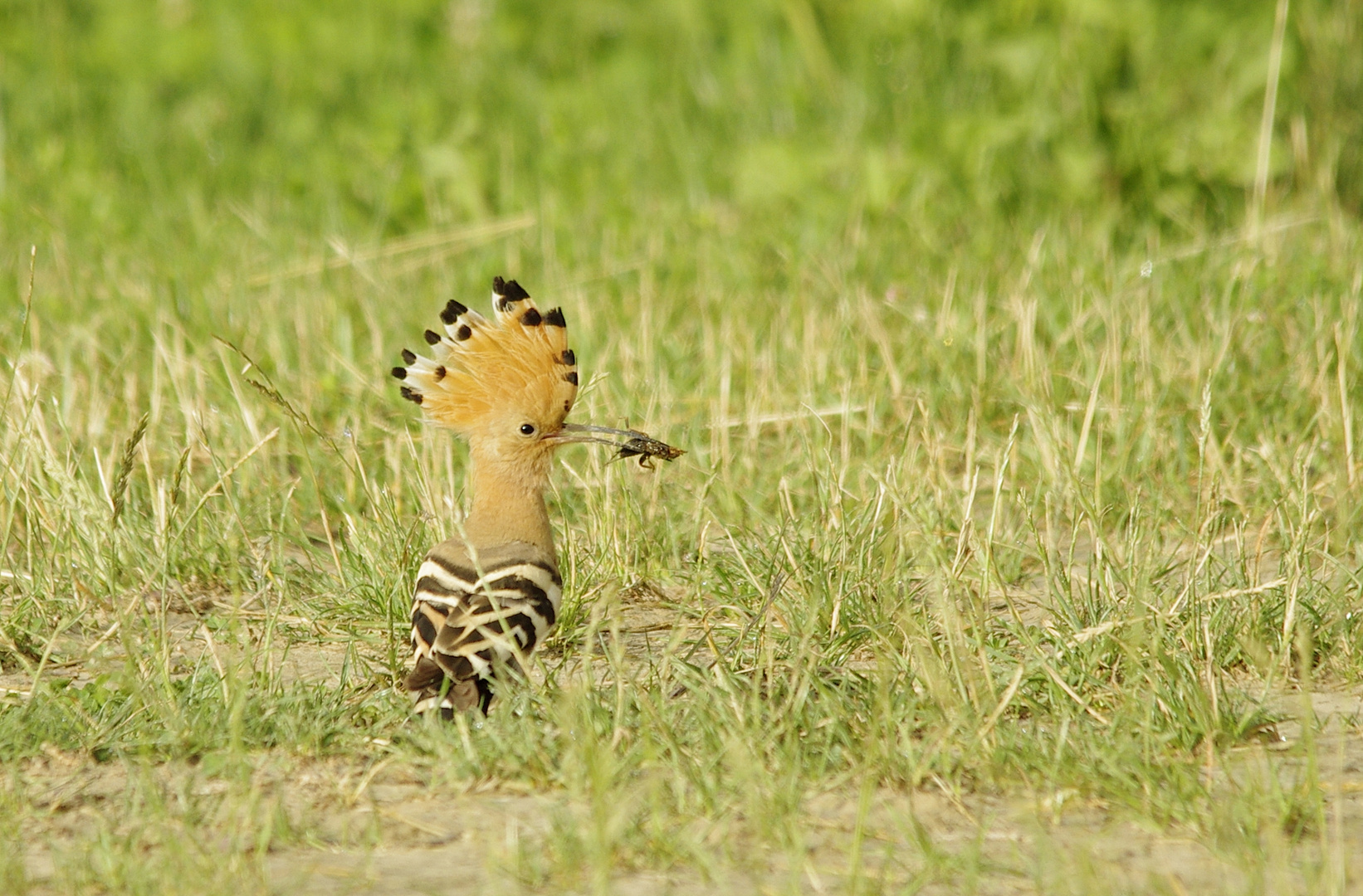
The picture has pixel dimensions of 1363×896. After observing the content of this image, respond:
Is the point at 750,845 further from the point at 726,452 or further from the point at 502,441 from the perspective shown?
the point at 726,452

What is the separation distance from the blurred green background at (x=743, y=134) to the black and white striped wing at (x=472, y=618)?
9.42 ft

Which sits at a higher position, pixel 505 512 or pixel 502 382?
pixel 502 382

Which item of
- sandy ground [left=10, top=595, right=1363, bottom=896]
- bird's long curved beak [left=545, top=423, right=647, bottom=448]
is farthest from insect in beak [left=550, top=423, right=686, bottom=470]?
sandy ground [left=10, top=595, right=1363, bottom=896]

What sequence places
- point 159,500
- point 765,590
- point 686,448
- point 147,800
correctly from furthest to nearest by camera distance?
point 686,448 < point 159,500 < point 765,590 < point 147,800

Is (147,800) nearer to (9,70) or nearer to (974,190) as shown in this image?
(974,190)

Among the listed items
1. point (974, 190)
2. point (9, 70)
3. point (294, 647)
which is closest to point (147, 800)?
point (294, 647)

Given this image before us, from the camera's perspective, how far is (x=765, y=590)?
3.71 m

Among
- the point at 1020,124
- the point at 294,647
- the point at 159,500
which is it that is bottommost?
the point at 294,647

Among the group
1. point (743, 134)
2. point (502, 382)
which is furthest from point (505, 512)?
point (743, 134)

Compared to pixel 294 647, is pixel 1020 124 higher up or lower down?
higher up

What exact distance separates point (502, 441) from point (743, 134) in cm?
417

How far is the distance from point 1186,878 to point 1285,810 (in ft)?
0.80

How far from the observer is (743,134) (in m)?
7.47

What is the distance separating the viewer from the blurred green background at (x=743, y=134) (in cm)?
644
